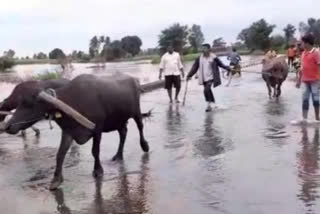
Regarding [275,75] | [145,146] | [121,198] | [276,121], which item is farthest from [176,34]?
[121,198]

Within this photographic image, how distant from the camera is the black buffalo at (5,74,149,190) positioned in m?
8.50

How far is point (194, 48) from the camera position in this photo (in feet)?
302

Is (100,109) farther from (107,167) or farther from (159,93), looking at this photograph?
(159,93)

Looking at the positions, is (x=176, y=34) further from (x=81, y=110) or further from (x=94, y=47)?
(x=81, y=110)

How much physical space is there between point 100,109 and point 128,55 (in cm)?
8148

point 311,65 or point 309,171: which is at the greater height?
point 311,65

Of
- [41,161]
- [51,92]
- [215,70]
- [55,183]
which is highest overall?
[51,92]

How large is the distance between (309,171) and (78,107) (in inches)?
127

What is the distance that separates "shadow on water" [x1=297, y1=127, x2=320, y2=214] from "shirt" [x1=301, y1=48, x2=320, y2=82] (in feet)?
4.88

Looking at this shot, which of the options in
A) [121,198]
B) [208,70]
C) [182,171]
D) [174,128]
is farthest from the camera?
[208,70]

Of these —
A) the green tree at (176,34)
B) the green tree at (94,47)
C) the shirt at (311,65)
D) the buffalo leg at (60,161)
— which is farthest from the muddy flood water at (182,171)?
the green tree at (176,34)

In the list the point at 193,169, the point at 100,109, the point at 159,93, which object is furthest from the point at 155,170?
the point at 159,93

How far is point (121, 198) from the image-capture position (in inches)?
309

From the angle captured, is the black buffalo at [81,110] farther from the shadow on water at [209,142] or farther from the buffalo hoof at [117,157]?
the shadow on water at [209,142]
